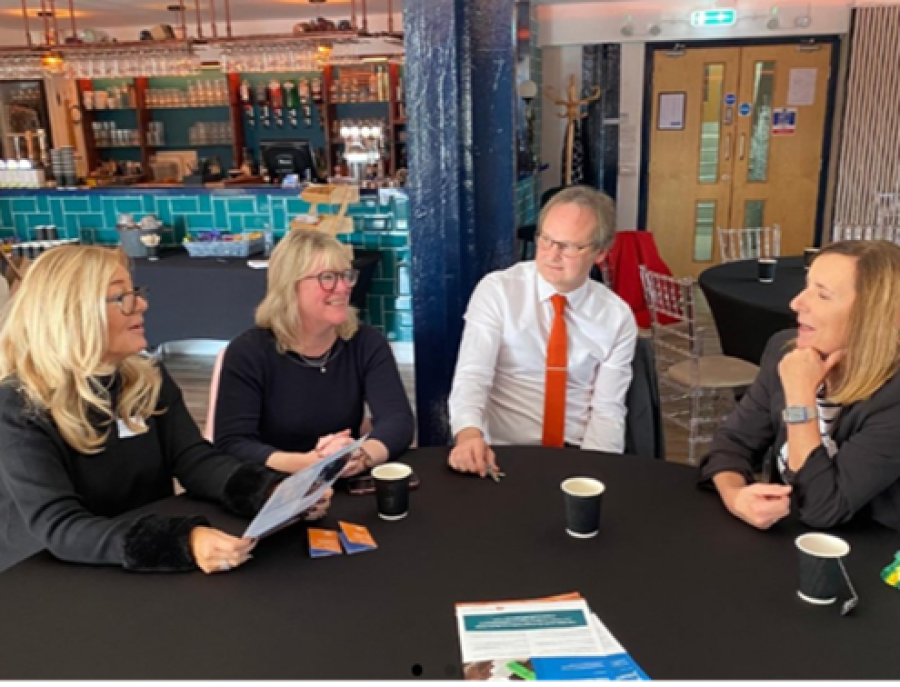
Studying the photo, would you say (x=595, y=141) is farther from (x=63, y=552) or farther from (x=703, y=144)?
(x=63, y=552)

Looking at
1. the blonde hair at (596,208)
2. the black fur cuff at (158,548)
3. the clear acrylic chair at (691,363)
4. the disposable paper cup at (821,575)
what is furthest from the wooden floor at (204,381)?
the black fur cuff at (158,548)

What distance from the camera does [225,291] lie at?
515 centimetres

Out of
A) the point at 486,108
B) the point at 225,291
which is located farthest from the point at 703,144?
the point at 486,108

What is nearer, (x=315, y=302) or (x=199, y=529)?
(x=199, y=529)

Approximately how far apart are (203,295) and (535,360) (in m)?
3.33

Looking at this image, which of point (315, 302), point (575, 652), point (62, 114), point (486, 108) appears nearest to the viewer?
point (575, 652)

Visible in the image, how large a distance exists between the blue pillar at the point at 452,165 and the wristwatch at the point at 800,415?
1.43 meters

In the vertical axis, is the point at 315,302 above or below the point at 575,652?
above

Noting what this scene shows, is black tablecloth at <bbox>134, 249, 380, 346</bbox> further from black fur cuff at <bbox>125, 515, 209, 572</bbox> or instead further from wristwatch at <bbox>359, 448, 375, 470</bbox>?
black fur cuff at <bbox>125, 515, 209, 572</bbox>

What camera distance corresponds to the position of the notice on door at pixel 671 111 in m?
8.01

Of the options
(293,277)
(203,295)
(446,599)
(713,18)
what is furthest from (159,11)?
(446,599)

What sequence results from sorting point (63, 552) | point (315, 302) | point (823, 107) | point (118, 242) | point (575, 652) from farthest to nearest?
point (823, 107) < point (118, 242) < point (315, 302) < point (63, 552) < point (575, 652)

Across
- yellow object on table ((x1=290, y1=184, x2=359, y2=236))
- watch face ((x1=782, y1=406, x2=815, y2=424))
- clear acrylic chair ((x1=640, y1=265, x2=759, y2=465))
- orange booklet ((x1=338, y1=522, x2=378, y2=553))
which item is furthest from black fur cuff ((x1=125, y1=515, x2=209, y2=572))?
yellow object on table ((x1=290, y1=184, x2=359, y2=236))

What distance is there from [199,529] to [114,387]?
452mm
